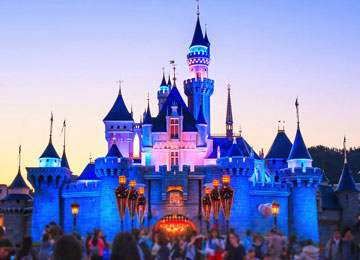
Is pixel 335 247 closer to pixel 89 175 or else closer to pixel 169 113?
pixel 169 113

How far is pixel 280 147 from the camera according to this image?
5947 cm

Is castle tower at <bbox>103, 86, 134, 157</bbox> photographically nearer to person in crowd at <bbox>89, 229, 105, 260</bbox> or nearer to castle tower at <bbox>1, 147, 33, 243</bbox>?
castle tower at <bbox>1, 147, 33, 243</bbox>

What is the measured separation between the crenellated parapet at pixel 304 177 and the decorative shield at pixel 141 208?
37.4 feet

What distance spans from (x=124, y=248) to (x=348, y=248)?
5465mm

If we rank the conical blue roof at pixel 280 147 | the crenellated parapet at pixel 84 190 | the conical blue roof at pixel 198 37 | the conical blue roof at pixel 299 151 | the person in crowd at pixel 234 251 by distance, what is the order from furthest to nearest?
the conical blue roof at pixel 280 147, the conical blue roof at pixel 198 37, the conical blue roof at pixel 299 151, the crenellated parapet at pixel 84 190, the person in crowd at pixel 234 251

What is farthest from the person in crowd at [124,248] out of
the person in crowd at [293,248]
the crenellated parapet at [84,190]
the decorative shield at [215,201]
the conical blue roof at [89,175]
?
the conical blue roof at [89,175]

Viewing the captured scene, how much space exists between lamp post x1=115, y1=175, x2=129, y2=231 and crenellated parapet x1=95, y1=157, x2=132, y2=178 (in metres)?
Answer: 3.43

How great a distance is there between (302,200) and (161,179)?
34.3 feet

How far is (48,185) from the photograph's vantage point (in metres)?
46.2

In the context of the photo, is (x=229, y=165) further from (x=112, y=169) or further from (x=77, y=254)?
(x=77, y=254)

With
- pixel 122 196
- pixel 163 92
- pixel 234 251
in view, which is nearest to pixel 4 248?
pixel 234 251

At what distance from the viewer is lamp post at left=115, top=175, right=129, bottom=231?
35156mm

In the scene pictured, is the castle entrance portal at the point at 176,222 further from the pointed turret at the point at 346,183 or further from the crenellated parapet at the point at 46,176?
the pointed turret at the point at 346,183

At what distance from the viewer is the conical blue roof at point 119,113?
5494cm
